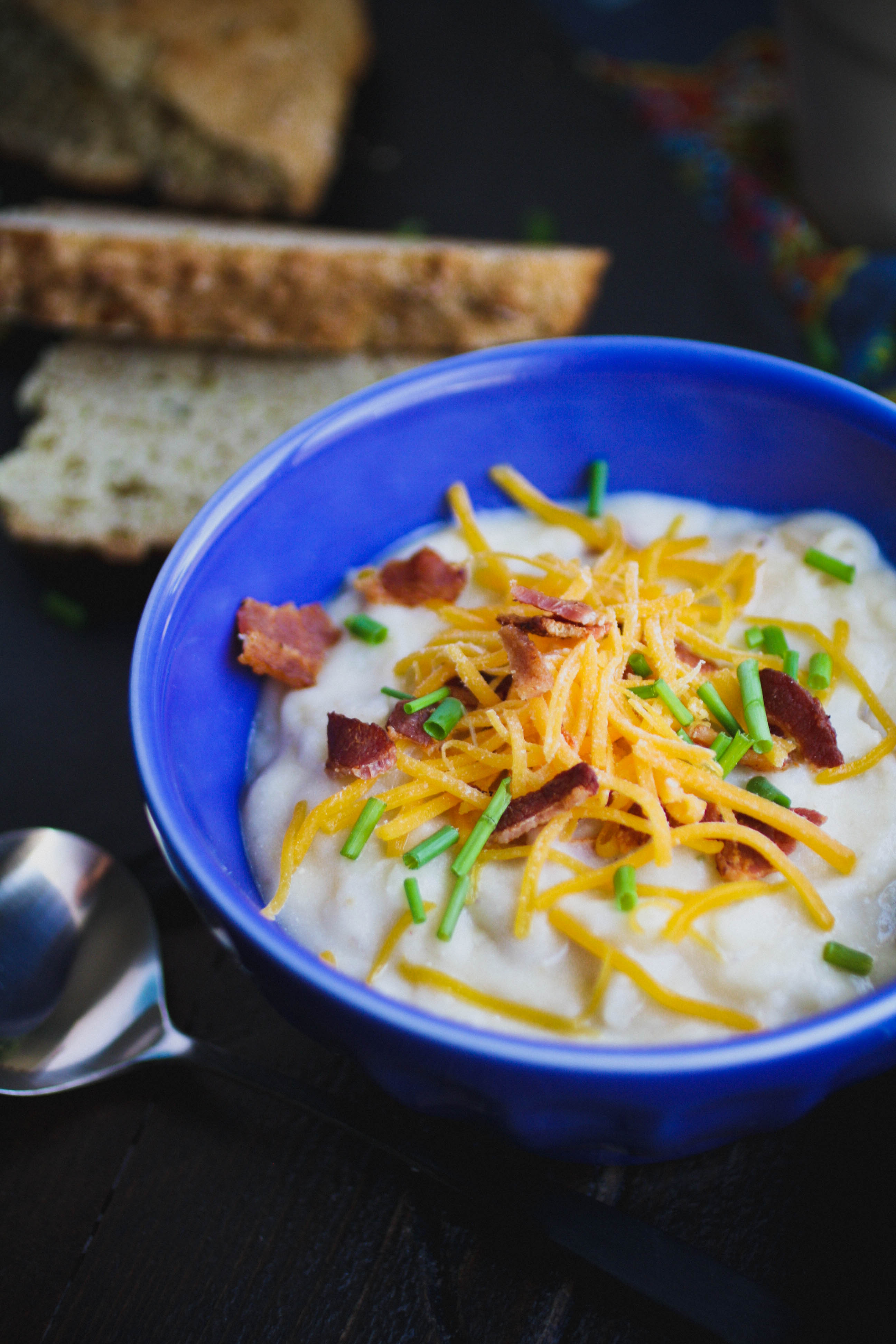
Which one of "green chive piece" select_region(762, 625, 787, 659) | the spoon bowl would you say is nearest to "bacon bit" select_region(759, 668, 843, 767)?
"green chive piece" select_region(762, 625, 787, 659)

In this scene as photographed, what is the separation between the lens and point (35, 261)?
10.4ft

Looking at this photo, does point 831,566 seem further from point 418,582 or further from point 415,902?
point 415,902

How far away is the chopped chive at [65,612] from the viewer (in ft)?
9.12

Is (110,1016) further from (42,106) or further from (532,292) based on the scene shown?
(42,106)

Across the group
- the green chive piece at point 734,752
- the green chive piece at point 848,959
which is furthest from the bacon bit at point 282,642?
the green chive piece at point 848,959

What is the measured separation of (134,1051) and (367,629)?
820 millimetres

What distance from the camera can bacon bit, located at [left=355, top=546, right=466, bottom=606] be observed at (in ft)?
6.72

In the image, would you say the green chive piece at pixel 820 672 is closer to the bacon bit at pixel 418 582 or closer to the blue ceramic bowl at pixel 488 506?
the blue ceramic bowl at pixel 488 506

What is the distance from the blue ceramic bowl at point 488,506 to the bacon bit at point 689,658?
482 millimetres

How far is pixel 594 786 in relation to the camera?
5.18 feet

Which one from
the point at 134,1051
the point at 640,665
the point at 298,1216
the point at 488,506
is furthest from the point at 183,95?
the point at 298,1216

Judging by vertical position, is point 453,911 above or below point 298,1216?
above

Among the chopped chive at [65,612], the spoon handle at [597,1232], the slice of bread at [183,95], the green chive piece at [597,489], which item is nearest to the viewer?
the spoon handle at [597,1232]

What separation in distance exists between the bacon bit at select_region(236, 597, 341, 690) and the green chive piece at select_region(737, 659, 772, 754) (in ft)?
2.42
